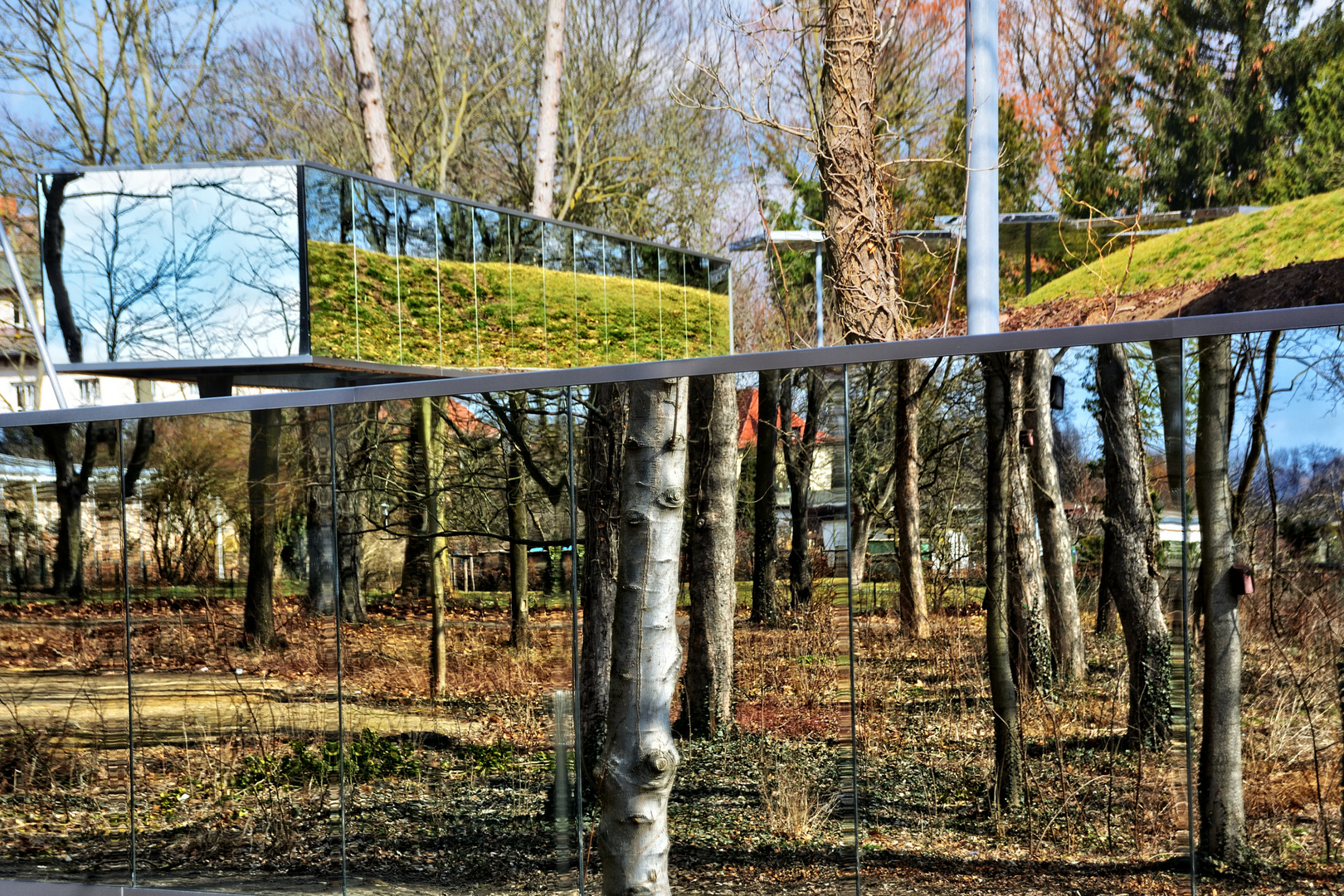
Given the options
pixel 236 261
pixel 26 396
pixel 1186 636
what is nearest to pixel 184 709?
pixel 1186 636

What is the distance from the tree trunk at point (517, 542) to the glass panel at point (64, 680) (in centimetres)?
283

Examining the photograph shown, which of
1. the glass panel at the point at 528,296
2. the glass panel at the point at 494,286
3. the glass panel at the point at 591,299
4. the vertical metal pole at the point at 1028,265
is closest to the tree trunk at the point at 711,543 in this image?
the glass panel at the point at 494,286

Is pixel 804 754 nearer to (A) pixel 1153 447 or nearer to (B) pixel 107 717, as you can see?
(A) pixel 1153 447

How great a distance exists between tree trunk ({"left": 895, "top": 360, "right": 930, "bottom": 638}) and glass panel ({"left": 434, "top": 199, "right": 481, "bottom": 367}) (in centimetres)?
1194

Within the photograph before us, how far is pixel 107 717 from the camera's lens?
7379 mm

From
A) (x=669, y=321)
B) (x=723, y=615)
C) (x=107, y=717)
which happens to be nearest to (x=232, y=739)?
(x=107, y=717)

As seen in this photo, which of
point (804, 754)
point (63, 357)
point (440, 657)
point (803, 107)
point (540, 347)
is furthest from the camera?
point (803, 107)

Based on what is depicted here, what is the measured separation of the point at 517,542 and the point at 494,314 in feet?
38.2

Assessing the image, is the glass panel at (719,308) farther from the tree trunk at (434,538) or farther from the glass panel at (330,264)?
the tree trunk at (434,538)

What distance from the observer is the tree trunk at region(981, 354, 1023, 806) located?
215 inches

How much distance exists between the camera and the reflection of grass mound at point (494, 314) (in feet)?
48.5

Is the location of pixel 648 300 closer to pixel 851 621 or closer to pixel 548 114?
pixel 548 114

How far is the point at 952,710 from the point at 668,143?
2288cm

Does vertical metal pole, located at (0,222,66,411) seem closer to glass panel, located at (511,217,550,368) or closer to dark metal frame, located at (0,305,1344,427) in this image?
dark metal frame, located at (0,305,1344,427)
